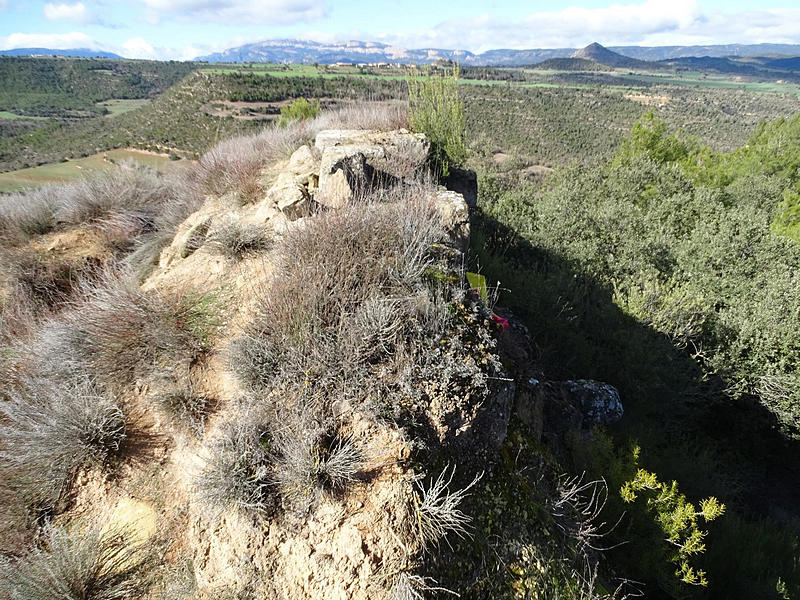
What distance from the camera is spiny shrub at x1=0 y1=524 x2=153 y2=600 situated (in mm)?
2191

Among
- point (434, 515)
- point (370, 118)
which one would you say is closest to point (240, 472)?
point (434, 515)

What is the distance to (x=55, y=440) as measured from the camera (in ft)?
9.04

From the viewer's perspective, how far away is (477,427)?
3.13 meters

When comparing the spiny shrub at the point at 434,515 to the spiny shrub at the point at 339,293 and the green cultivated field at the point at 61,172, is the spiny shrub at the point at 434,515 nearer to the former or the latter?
the spiny shrub at the point at 339,293

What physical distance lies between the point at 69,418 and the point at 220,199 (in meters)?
4.80

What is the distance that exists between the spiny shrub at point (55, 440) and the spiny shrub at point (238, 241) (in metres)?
2.05

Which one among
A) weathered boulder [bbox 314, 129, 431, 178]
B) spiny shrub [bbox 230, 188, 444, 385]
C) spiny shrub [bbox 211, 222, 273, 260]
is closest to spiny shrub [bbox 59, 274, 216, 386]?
spiny shrub [bbox 230, 188, 444, 385]

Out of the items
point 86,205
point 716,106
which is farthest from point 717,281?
point 716,106

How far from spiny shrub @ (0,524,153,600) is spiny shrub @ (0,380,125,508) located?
0.34m

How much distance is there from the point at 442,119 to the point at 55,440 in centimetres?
761

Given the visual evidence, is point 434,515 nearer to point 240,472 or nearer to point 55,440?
point 240,472

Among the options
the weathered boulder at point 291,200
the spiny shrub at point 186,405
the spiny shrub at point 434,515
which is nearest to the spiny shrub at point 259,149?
the weathered boulder at point 291,200

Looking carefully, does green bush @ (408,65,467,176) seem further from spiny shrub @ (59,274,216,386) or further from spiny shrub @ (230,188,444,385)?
spiny shrub @ (59,274,216,386)

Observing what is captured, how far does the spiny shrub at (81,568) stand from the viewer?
219 cm
